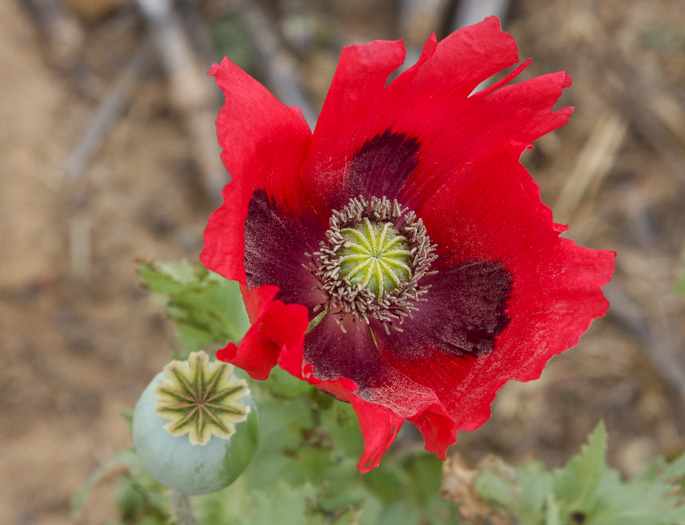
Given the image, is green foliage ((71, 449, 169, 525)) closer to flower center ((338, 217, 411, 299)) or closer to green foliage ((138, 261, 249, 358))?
green foliage ((138, 261, 249, 358))

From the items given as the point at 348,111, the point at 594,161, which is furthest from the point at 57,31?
the point at 594,161

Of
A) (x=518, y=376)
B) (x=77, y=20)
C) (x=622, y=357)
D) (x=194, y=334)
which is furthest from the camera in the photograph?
(x=77, y=20)

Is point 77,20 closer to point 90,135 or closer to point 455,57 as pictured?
point 90,135

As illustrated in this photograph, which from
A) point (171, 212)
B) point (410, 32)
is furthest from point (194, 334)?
point (410, 32)

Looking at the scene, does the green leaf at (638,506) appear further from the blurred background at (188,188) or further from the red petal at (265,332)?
the blurred background at (188,188)

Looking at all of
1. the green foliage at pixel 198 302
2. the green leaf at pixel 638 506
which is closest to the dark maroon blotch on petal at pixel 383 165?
the green foliage at pixel 198 302

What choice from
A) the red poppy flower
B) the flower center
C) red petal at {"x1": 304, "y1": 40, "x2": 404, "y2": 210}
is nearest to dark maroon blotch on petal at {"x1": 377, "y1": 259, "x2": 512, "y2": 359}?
the red poppy flower
